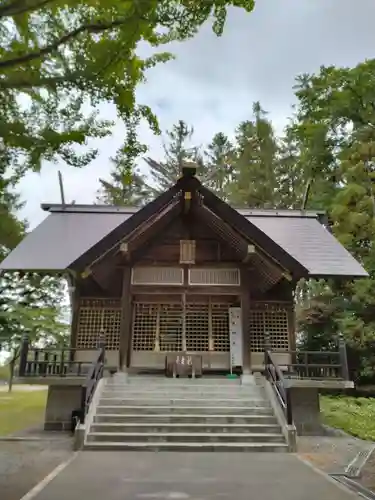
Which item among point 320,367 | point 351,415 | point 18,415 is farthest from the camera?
point 18,415

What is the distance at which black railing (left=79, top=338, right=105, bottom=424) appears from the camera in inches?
313

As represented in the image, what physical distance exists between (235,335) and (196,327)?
117 cm

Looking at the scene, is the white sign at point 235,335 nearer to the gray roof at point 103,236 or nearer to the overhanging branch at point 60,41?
the gray roof at point 103,236

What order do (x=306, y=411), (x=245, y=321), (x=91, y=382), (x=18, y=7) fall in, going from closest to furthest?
(x=18, y=7) → (x=91, y=382) → (x=306, y=411) → (x=245, y=321)

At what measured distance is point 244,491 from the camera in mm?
5043

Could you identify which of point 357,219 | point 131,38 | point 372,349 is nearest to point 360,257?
point 357,219

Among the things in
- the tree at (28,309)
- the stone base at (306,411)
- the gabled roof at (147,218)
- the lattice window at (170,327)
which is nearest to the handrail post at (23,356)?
the tree at (28,309)

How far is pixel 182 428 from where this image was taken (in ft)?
27.0

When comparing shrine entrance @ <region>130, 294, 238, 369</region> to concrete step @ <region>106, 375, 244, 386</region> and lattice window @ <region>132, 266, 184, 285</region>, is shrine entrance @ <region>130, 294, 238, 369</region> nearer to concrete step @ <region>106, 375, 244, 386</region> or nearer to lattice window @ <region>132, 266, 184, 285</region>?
lattice window @ <region>132, 266, 184, 285</region>

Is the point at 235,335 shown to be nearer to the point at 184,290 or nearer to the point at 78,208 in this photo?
the point at 184,290

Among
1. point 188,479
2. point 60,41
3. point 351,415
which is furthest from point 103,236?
point 60,41

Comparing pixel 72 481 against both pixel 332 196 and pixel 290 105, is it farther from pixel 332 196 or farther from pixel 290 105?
pixel 290 105

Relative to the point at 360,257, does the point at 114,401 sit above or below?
below

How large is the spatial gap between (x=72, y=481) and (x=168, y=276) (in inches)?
283
